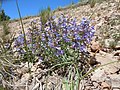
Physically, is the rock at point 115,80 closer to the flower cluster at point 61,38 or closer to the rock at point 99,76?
the rock at point 99,76

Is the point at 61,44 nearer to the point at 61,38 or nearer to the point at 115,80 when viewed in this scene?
the point at 61,38

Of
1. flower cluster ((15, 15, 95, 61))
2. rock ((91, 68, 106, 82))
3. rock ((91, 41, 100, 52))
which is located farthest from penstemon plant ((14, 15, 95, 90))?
rock ((91, 41, 100, 52))

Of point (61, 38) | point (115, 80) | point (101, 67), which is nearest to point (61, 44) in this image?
point (61, 38)

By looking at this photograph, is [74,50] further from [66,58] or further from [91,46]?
[91,46]

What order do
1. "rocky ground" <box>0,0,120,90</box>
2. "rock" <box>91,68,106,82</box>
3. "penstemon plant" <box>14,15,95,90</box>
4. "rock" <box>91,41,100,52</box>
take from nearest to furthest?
"rocky ground" <box>0,0,120,90</box> < "rock" <box>91,68,106,82</box> < "penstemon plant" <box>14,15,95,90</box> < "rock" <box>91,41,100,52</box>

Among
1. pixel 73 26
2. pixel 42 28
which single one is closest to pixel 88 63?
pixel 73 26

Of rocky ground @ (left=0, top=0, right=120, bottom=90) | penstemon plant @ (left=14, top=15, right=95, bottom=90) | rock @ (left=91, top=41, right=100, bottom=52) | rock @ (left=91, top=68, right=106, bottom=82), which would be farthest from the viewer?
rock @ (left=91, top=41, right=100, bottom=52)

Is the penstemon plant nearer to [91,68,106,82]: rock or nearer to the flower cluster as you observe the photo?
the flower cluster
